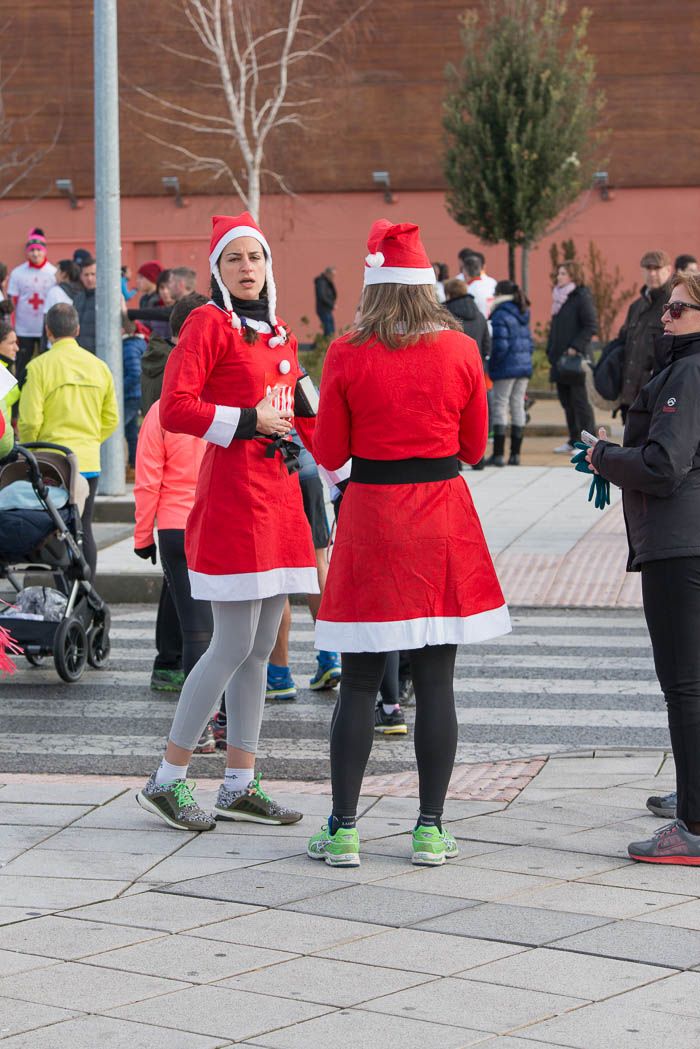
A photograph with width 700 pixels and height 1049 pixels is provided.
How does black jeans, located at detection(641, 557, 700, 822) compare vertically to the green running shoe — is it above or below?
above

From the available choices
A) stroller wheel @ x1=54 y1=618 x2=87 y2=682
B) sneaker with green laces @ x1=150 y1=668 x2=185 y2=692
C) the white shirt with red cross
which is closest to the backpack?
sneaker with green laces @ x1=150 y1=668 x2=185 y2=692

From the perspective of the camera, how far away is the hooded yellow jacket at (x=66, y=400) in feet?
32.6

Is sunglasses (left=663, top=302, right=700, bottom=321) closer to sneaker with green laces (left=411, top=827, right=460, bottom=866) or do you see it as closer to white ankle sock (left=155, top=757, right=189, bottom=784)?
sneaker with green laces (left=411, top=827, right=460, bottom=866)

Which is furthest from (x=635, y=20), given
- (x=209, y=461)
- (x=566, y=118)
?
(x=209, y=461)

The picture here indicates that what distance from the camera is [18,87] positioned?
1587 inches

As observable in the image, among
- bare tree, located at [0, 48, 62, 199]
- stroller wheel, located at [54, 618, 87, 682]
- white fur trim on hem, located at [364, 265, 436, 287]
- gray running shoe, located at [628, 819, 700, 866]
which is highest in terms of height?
bare tree, located at [0, 48, 62, 199]

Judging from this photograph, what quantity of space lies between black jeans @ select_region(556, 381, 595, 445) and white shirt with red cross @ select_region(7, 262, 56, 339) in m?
5.93

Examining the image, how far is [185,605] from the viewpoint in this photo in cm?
711

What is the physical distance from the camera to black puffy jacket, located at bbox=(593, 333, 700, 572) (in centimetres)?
501

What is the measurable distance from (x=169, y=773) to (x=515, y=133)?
23.5 m

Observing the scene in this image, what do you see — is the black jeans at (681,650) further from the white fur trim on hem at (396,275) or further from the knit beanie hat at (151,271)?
the knit beanie hat at (151,271)

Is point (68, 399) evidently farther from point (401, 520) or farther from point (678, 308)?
point (678, 308)

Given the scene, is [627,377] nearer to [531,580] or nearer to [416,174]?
[531,580]

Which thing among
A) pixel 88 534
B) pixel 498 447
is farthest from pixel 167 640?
pixel 498 447
